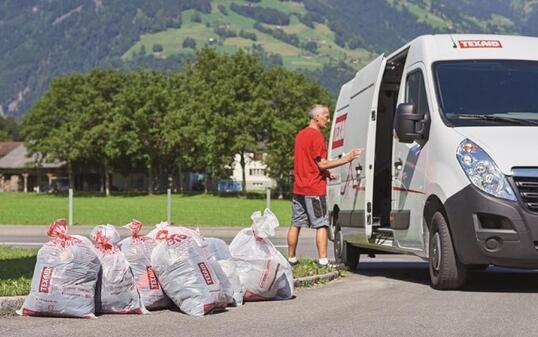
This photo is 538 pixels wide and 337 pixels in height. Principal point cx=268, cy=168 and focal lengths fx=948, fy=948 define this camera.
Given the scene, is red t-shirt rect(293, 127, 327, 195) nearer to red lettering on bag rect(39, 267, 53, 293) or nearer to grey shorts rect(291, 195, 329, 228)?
grey shorts rect(291, 195, 329, 228)

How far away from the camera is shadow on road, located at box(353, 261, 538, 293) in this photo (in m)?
10.1

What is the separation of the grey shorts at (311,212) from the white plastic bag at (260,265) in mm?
2047

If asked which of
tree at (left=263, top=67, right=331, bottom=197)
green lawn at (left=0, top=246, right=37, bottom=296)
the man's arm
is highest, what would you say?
tree at (left=263, top=67, right=331, bottom=197)

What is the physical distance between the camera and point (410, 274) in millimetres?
12070

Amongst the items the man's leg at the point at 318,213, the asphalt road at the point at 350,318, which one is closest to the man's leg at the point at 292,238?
the man's leg at the point at 318,213

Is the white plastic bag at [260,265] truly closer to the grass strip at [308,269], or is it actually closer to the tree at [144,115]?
the grass strip at [308,269]

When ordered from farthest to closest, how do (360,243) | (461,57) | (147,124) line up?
(147,124) → (360,243) → (461,57)

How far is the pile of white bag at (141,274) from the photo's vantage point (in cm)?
769

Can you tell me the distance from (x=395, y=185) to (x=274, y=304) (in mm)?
2804

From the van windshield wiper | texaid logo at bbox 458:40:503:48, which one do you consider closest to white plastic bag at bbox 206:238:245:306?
the van windshield wiper

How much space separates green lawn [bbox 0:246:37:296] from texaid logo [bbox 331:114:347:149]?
183 inches

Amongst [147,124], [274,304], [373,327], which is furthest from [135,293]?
[147,124]

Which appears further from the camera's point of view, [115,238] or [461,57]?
[461,57]

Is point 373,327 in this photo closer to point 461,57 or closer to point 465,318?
point 465,318
